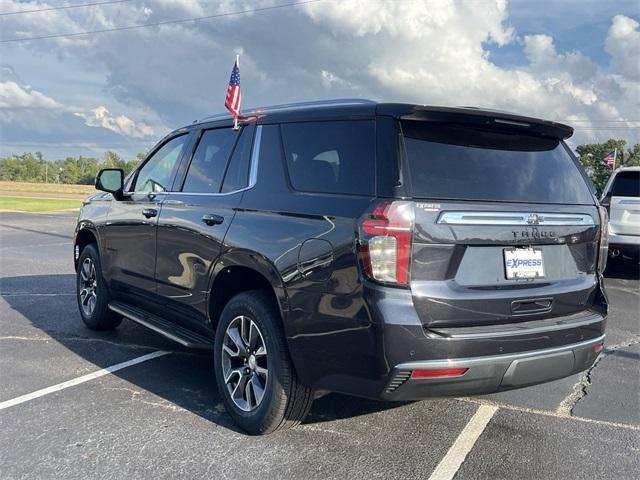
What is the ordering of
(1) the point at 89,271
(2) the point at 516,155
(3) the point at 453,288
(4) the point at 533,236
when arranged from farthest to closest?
(1) the point at 89,271, (2) the point at 516,155, (4) the point at 533,236, (3) the point at 453,288

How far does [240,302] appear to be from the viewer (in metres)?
3.63

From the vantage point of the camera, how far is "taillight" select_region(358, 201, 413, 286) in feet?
9.31

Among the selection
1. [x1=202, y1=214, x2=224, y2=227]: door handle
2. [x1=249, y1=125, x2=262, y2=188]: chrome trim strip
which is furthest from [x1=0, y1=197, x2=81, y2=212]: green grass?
[x1=249, y1=125, x2=262, y2=188]: chrome trim strip

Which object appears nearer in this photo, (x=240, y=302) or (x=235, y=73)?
(x=240, y=302)

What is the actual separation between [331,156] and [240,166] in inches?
35.6

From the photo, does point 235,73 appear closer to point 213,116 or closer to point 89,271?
point 213,116

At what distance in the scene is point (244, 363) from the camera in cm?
370

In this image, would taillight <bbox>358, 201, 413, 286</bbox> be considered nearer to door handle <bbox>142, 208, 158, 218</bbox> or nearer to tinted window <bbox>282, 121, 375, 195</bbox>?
tinted window <bbox>282, 121, 375, 195</bbox>

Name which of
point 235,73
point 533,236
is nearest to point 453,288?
point 533,236

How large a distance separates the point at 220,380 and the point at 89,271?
2747 millimetres

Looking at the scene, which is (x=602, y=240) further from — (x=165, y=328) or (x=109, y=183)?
(x=109, y=183)

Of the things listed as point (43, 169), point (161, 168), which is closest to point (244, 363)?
point (161, 168)

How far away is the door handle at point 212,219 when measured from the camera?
3.90 metres

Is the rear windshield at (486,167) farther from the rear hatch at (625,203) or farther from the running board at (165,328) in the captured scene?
the rear hatch at (625,203)
